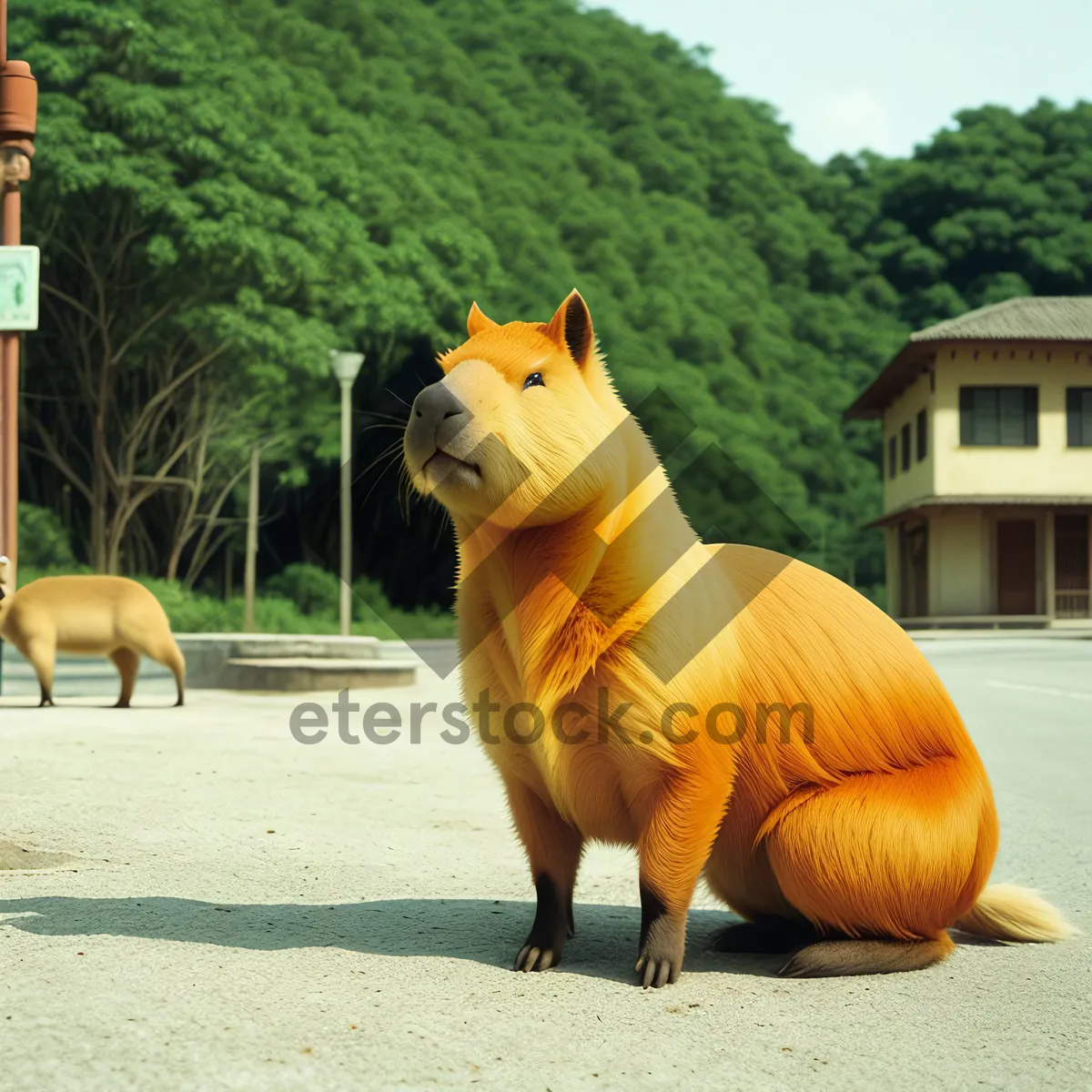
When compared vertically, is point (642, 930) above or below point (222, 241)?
below

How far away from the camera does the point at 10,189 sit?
7.50 m

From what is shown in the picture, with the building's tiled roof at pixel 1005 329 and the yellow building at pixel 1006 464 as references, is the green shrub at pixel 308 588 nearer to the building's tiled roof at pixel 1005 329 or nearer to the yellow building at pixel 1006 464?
the yellow building at pixel 1006 464

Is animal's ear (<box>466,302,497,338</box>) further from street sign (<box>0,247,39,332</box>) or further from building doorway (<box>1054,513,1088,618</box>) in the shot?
building doorway (<box>1054,513,1088,618</box>)

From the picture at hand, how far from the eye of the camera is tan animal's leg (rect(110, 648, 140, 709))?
1112 centimetres

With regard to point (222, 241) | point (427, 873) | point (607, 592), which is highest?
point (222, 241)

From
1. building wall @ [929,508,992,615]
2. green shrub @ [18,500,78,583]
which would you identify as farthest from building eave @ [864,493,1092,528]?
green shrub @ [18,500,78,583]

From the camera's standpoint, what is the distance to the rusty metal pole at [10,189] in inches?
270

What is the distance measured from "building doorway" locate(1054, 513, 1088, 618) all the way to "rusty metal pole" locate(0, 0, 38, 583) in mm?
27789

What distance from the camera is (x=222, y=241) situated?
918 inches

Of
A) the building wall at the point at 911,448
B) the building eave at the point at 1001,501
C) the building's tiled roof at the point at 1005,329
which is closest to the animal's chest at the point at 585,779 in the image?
the building's tiled roof at the point at 1005,329

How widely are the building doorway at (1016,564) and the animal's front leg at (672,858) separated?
1196 inches

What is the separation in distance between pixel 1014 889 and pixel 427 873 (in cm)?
214

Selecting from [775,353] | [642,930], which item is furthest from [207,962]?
[775,353]

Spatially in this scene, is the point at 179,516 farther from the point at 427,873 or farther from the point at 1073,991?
the point at 1073,991
